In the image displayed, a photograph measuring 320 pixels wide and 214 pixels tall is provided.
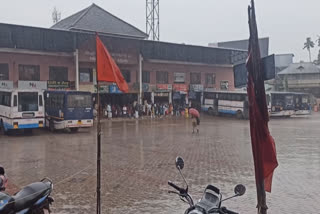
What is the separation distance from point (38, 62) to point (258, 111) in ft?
95.0

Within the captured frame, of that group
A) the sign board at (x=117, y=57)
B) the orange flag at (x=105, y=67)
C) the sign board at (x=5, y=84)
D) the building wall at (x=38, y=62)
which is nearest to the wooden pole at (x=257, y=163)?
the orange flag at (x=105, y=67)

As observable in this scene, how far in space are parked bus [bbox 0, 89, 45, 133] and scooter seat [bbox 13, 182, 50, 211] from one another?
16.2 metres

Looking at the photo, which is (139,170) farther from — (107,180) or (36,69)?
(36,69)

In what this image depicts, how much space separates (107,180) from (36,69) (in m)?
22.9

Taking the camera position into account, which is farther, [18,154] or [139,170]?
[18,154]

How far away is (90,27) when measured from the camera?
34469 millimetres

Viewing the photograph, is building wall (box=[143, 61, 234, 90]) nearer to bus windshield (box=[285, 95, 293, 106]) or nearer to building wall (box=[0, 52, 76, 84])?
building wall (box=[0, 52, 76, 84])

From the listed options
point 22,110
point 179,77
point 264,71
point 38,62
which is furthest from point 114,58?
point 264,71

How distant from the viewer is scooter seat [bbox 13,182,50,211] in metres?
4.41

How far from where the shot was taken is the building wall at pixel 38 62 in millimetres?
28859

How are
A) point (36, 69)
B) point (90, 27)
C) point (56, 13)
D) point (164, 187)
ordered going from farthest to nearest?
point (56, 13), point (90, 27), point (36, 69), point (164, 187)

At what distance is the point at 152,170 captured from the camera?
1055 centimetres

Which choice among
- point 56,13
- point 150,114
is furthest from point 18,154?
point 56,13

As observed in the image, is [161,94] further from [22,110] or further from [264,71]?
[264,71]
